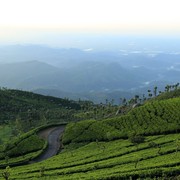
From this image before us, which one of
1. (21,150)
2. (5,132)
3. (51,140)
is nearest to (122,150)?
(21,150)

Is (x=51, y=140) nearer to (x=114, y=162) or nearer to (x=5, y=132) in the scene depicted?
(x=5, y=132)

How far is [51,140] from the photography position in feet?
345

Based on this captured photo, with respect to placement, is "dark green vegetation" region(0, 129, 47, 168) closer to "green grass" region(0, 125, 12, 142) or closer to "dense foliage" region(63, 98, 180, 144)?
"dense foliage" region(63, 98, 180, 144)

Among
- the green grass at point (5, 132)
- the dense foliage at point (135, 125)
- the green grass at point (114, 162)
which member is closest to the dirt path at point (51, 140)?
the dense foliage at point (135, 125)

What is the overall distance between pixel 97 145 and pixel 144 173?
36.4 m

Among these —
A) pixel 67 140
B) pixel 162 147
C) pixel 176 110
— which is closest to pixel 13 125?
pixel 67 140

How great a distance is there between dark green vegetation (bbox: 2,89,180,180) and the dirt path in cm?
306

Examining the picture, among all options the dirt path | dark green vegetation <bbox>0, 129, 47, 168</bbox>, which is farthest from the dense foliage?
dark green vegetation <bbox>0, 129, 47, 168</bbox>

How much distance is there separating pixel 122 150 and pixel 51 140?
3219 centimetres

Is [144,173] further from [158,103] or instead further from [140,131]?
[158,103]

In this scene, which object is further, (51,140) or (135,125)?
(51,140)

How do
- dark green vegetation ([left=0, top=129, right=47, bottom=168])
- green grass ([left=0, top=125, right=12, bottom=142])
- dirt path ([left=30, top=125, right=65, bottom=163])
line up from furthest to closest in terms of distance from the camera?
green grass ([left=0, top=125, right=12, bottom=142]) → dirt path ([left=30, top=125, right=65, bottom=163]) → dark green vegetation ([left=0, top=129, right=47, bottom=168])

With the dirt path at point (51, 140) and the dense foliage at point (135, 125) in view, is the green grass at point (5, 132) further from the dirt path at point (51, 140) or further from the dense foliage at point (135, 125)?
the dense foliage at point (135, 125)

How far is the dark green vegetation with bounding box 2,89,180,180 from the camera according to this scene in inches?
2370
